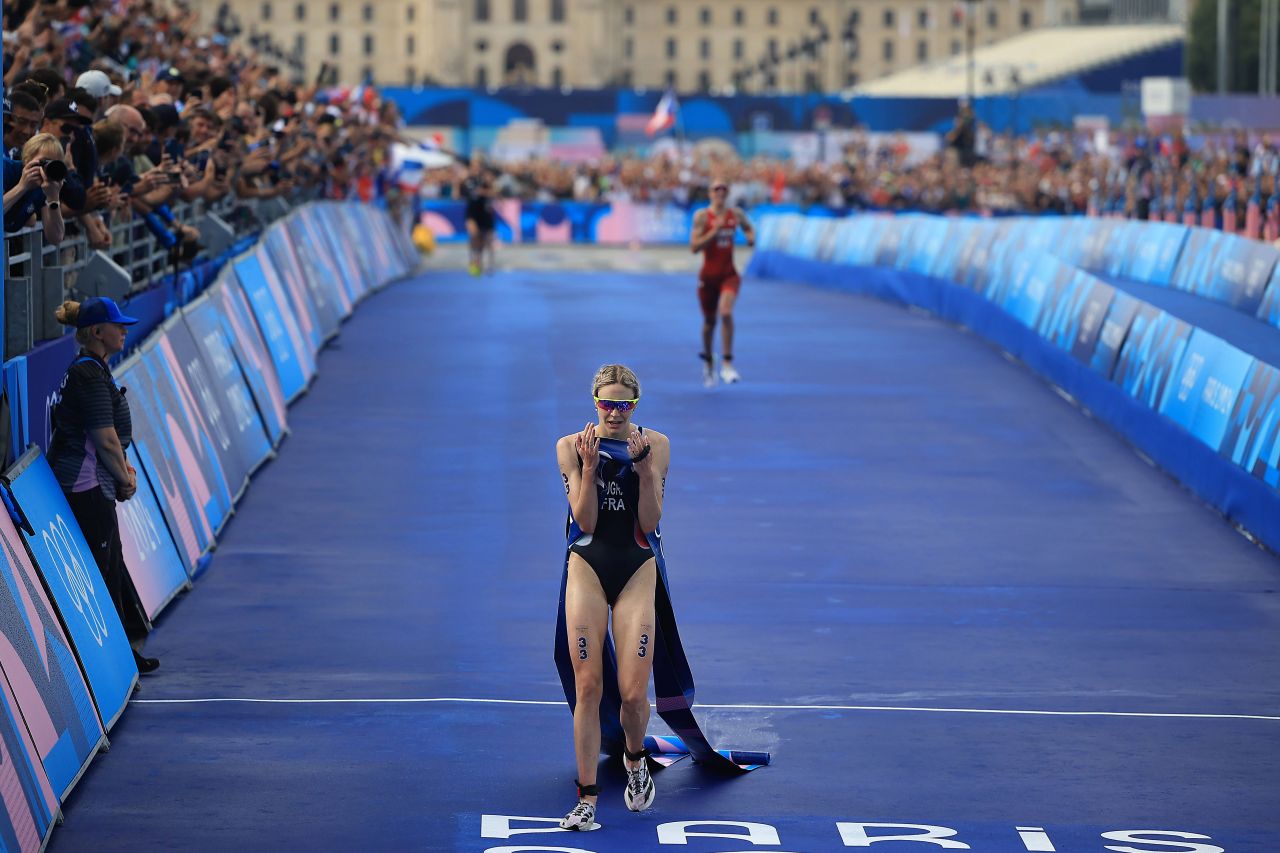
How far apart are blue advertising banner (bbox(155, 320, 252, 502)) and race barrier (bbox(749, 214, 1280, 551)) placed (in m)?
7.13

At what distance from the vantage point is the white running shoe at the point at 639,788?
26.7 feet

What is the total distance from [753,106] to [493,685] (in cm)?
8564

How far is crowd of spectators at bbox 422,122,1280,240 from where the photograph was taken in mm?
38062

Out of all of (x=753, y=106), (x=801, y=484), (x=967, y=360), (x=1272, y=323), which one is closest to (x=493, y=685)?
(x=801, y=484)

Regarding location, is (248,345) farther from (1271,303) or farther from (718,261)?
(1271,303)

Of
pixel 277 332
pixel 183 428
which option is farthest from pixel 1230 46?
pixel 183 428

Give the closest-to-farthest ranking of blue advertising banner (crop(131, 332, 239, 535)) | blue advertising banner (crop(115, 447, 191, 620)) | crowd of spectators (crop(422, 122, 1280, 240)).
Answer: blue advertising banner (crop(115, 447, 191, 620)) < blue advertising banner (crop(131, 332, 239, 535)) < crowd of spectators (crop(422, 122, 1280, 240))

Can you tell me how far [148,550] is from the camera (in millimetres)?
11328

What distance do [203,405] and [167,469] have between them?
1.79 metres

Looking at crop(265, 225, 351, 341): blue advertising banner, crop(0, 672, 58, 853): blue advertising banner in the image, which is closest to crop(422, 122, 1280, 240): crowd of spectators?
crop(265, 225, 351, 341): blue advertising banner

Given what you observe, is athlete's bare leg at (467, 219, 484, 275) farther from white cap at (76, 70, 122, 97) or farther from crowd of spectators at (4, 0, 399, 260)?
white cap at (76, 70, 122, 97)

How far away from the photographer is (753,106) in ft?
309

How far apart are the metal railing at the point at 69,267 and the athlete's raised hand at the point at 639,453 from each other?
137 inches

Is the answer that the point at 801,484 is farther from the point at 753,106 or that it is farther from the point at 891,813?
the point at 753,106
